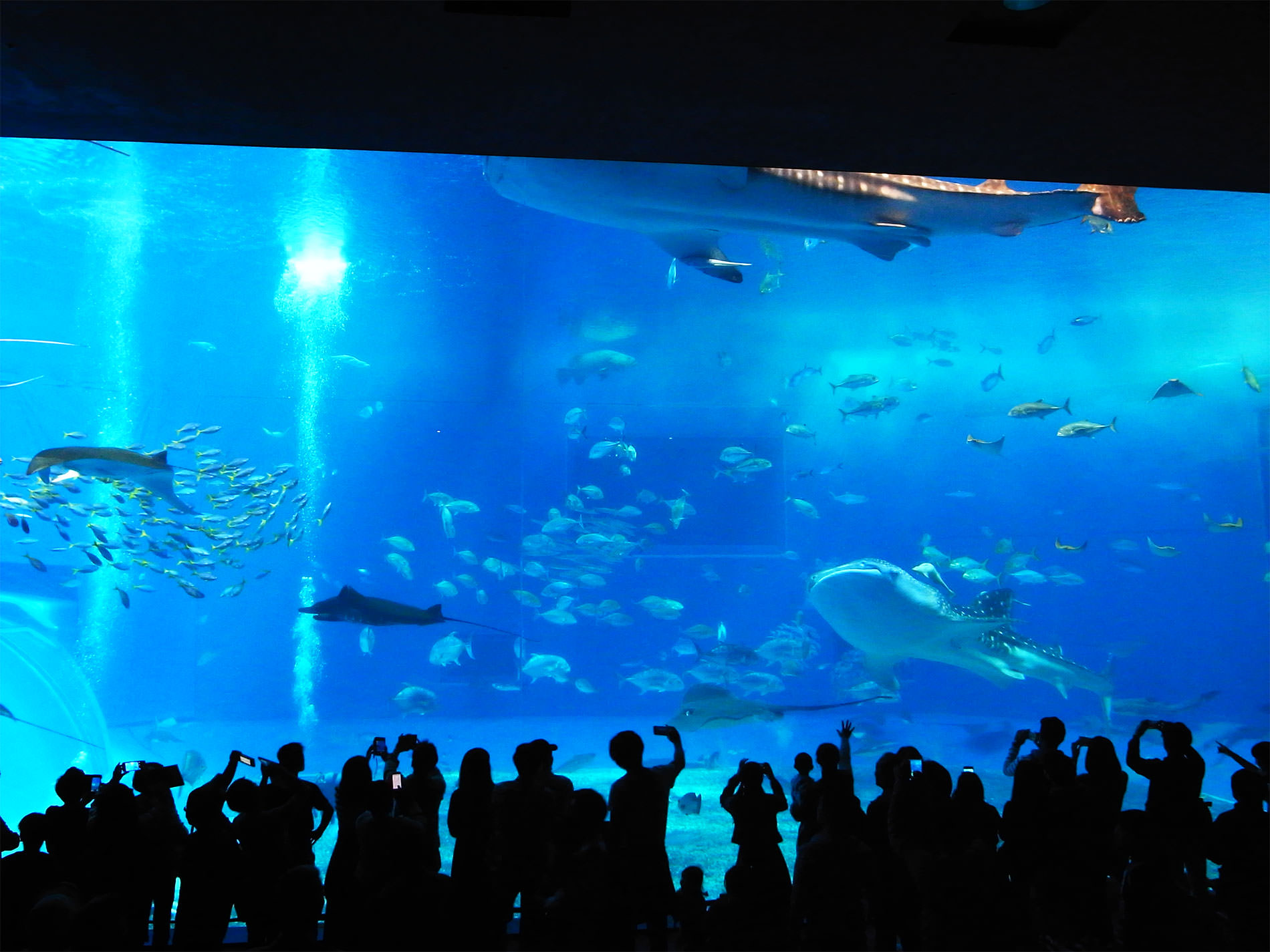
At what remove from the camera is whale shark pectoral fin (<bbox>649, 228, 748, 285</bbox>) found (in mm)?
6824

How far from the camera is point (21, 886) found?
232 cm

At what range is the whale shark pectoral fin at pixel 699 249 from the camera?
6.82 meters

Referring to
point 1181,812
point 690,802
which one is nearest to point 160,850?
point 1181,812

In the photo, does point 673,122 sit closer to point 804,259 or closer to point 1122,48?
point 1122,48

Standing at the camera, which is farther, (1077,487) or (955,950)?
(1077,487)

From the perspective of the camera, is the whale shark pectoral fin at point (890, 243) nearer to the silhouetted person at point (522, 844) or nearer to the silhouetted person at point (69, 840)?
the silhouetted person at point (522, 844)

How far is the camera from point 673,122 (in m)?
3.28

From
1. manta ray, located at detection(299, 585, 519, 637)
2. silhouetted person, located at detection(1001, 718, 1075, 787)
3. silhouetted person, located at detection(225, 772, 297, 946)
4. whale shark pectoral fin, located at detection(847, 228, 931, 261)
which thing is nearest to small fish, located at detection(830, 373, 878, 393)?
whale shark pectoral fin, located at detection(847, 228, 931, 261)

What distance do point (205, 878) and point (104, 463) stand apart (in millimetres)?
6144

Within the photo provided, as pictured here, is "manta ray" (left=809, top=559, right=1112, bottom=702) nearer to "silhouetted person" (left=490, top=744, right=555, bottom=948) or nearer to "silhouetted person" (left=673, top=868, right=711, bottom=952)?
"silhouetted person" (left=673, top=868, right=711, bottom=952)

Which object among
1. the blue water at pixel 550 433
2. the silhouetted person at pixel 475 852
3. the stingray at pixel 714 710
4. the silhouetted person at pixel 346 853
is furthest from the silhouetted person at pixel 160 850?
the blue water at pixel 550 433

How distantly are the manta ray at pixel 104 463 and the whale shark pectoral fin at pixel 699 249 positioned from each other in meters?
5.19

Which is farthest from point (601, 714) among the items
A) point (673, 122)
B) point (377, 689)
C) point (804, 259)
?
point (673, 122)

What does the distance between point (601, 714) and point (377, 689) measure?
6408 mm
